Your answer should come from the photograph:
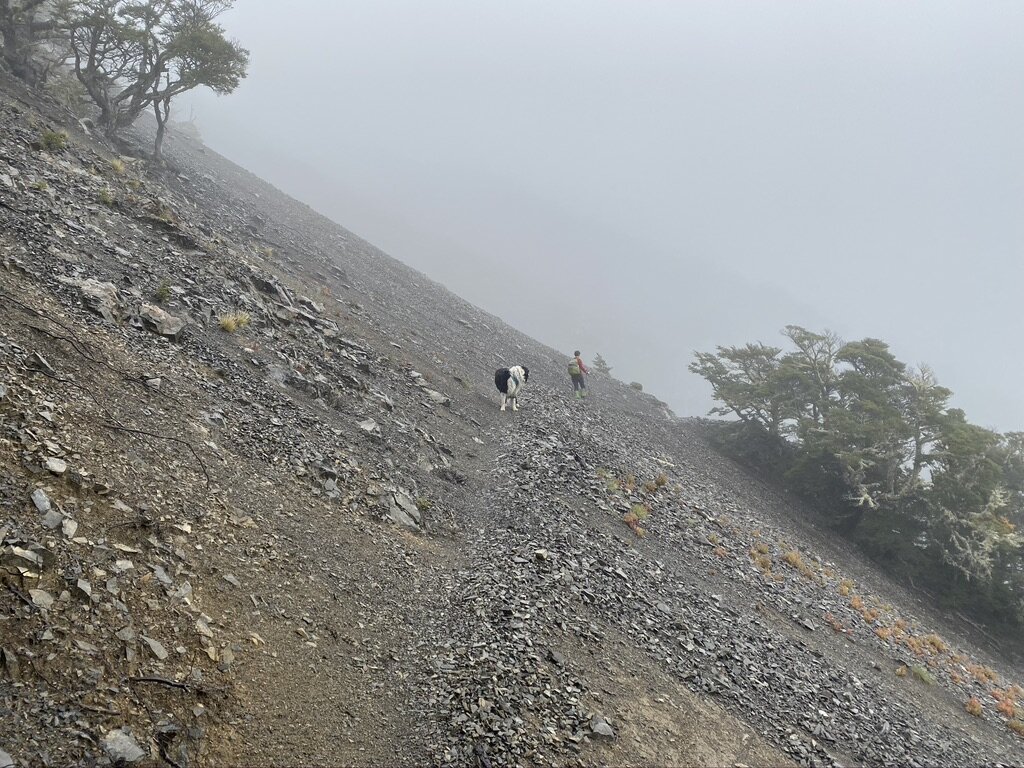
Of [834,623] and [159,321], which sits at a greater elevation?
[834,623]

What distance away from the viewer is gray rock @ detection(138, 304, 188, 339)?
13836 millimetres

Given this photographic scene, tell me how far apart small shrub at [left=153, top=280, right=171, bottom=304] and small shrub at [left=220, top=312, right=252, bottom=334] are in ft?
5.11

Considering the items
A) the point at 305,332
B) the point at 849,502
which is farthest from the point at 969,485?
the point at 305,332

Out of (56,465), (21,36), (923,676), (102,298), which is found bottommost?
(56,465)

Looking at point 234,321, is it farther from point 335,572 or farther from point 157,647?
point 157,647

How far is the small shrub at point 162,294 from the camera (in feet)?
49.4

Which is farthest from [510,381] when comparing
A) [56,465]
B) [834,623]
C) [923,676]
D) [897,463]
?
[897,463]

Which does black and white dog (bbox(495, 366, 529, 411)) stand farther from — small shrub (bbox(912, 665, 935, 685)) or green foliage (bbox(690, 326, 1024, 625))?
small shrub (bbox(912, 665, 935, 685))

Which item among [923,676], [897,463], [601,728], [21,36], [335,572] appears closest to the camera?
[601,728]

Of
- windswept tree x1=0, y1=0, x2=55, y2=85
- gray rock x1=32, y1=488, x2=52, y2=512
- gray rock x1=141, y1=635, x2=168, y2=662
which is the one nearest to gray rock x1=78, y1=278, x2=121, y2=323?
gray rock x1=32, y1=488, x2=52, y2=512

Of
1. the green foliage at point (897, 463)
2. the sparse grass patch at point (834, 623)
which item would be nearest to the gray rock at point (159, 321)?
the sparse grass patch at point (834, 623)

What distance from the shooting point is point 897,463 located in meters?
27.3

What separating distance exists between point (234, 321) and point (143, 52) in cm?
2666

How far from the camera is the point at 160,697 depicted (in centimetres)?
648
